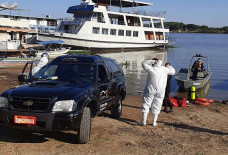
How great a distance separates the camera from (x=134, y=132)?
655cm

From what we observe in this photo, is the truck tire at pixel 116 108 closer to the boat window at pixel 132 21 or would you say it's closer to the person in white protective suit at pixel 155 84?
the person in white protective suit at pixel 155 84

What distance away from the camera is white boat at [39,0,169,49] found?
4072 centimetres

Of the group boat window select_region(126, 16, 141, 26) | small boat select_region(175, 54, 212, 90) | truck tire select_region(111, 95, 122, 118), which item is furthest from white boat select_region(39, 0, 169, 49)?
truck tire select_region(111, 95, 122, 118)

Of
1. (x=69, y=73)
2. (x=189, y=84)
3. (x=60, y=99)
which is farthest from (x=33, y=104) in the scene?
(x=189, y=84)

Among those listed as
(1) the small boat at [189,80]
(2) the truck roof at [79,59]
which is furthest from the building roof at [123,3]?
(2) the truck roof at [79,59]

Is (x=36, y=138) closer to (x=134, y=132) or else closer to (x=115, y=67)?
(x=134, y=132)

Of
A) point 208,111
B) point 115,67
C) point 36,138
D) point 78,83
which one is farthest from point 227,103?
point 36,138

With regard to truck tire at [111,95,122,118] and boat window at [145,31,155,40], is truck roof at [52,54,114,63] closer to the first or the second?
truck tire at [111,95,122,118]

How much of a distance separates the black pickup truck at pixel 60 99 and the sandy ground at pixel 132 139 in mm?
411

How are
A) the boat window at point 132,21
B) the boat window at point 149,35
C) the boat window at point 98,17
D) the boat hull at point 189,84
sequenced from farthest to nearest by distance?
the boat window at point 149,35 < the boat window at point 132,21 < the boat window at point 98,17 < the boat hull at point 189,84

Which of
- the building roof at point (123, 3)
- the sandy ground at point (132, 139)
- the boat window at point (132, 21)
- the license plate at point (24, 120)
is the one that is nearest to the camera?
the license plate at point (24, 120)

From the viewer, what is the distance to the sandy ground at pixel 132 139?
17.3 feet

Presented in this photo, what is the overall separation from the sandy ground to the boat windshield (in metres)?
1.23

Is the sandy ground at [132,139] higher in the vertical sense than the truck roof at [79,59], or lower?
lower
